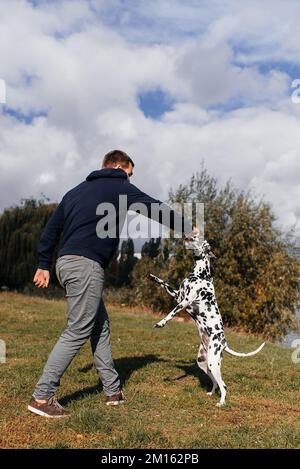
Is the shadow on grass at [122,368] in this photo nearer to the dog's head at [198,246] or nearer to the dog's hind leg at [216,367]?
the dog's hind leg at [216,367]

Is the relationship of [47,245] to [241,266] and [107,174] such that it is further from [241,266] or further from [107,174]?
[241,266]

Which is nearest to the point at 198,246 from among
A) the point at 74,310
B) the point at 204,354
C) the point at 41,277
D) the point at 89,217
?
the point at 204,354

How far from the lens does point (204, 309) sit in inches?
256

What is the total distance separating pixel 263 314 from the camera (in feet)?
80.1

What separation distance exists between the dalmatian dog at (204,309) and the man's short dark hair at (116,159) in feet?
3.70

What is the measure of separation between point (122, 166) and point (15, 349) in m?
4.82

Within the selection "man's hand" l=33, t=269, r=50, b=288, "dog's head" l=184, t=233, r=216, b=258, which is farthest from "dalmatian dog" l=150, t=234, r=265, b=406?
"man's hand" l=33, t=269, r=50, b=288

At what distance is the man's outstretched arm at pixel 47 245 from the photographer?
18.9 ft

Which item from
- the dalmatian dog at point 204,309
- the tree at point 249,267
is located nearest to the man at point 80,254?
the dalmatian dog at point 204,309

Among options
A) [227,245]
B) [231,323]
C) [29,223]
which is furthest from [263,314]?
[29,223]

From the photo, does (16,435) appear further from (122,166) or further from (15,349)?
(15,349)

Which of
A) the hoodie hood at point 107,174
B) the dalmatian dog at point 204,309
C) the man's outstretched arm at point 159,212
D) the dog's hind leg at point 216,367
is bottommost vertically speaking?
the dog's hind leg at point 216,367

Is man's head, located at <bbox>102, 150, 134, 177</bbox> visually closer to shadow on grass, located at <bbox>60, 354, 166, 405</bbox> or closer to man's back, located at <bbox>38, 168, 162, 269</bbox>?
man's back, located at <bbox>38, 168, 162, 269</bbox>

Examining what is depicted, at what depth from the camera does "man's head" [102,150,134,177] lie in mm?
6043
